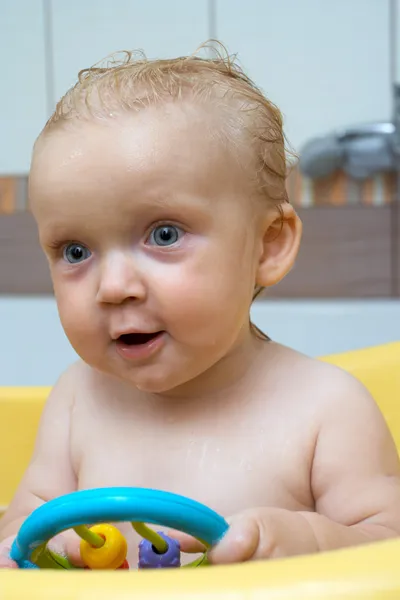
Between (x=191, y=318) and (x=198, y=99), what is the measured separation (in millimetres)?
190

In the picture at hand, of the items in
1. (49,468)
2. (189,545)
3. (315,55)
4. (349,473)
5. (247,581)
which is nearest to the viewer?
(247,581)

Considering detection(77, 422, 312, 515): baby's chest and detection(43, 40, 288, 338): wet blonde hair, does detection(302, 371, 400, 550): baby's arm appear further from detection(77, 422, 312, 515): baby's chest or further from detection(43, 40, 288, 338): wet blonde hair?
detection(43, 40, 288, 338): wet blonde hair

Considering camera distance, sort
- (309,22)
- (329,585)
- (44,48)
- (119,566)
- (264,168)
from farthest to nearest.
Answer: (44,48)
(309,22)
(264,168)
(119,566)
(329,585)

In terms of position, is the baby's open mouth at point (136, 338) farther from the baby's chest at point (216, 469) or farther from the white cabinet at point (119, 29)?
the white cabinet at point (119, 29)

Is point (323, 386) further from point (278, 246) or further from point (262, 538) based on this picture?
point (262, 538)

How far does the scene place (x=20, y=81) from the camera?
1.99 metres

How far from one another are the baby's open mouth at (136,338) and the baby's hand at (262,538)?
0.55 feet

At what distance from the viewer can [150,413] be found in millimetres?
833

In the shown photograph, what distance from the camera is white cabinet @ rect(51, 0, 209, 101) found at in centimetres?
191

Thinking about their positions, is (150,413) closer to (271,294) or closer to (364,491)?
(364,491)

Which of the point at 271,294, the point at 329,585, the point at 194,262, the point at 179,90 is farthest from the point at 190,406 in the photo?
the point at 271,294

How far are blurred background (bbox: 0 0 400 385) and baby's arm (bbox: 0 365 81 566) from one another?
95cm

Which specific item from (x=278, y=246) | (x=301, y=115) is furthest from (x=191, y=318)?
(x=301, y=115)

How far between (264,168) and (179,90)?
103mm
